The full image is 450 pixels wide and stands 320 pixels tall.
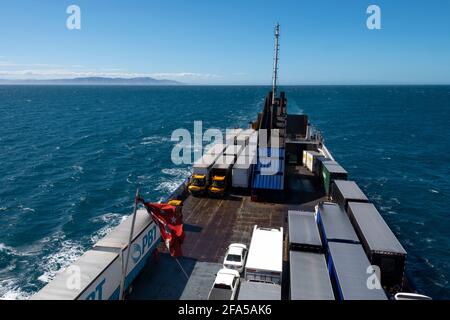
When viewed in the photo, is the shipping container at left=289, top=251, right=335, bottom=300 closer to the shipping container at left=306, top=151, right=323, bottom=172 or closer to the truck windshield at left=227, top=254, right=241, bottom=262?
the truck windshield at left=227, top=254, right=241, bottom=262

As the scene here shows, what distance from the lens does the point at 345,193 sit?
30.8 metres

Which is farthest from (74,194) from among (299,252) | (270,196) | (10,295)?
(299,252)

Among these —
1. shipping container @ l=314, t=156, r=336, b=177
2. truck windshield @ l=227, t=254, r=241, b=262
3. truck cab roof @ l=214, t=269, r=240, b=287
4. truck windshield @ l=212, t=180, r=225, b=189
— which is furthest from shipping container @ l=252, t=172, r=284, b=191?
truck cab roof @ l=214, t=269, r=240, b=287

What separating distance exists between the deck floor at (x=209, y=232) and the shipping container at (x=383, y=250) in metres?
6.39

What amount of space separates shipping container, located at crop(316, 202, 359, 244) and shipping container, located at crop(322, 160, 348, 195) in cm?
778

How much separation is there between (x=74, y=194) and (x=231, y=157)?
2751cm

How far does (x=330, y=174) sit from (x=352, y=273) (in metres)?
18.7

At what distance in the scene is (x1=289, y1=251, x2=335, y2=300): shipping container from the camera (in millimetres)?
17344

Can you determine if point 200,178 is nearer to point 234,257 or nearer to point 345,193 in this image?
point 234,257

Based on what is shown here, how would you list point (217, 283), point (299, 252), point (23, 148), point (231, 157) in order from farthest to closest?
point (23, 148), point (231, 157), point (299, 252), point (217, 283)

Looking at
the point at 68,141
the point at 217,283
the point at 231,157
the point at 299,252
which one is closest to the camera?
the point at 217,283

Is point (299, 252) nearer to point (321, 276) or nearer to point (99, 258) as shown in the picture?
point (321, 276)

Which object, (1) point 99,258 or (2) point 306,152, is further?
(2) point 306,152

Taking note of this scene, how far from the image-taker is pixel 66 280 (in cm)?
1573
